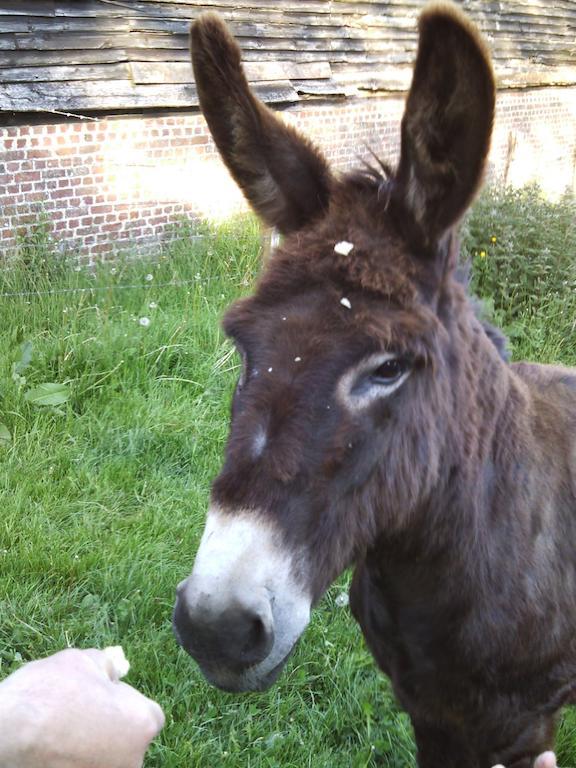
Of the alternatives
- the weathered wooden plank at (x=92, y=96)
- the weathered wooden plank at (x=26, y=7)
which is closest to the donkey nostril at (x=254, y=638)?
the weathered wooden plank at (x=92, y=96)

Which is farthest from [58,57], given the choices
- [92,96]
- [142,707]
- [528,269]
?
[142,707]

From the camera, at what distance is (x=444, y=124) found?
1.83m

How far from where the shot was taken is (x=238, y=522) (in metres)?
1.59

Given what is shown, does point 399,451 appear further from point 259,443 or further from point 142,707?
point 142,707

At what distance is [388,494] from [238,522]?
0.44 m

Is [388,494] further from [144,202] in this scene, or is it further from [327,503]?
[144,202]

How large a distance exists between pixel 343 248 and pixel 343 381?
1.24 feet

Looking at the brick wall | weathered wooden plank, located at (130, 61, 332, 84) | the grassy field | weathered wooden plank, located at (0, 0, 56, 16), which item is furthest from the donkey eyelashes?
weathered wooden plank, located at (130, 61, 332, 84)

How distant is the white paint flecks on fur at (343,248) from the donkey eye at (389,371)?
309mm

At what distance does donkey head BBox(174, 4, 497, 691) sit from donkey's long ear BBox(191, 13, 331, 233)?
50 mm

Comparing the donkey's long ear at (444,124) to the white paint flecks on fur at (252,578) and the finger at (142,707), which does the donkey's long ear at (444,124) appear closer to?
the white paint flecks on fur at (252,578)

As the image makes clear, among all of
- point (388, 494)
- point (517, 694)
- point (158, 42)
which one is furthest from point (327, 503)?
point (158, 42)

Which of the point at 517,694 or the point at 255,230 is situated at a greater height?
the point at 517,694

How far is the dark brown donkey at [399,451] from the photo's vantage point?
5.38 ft
